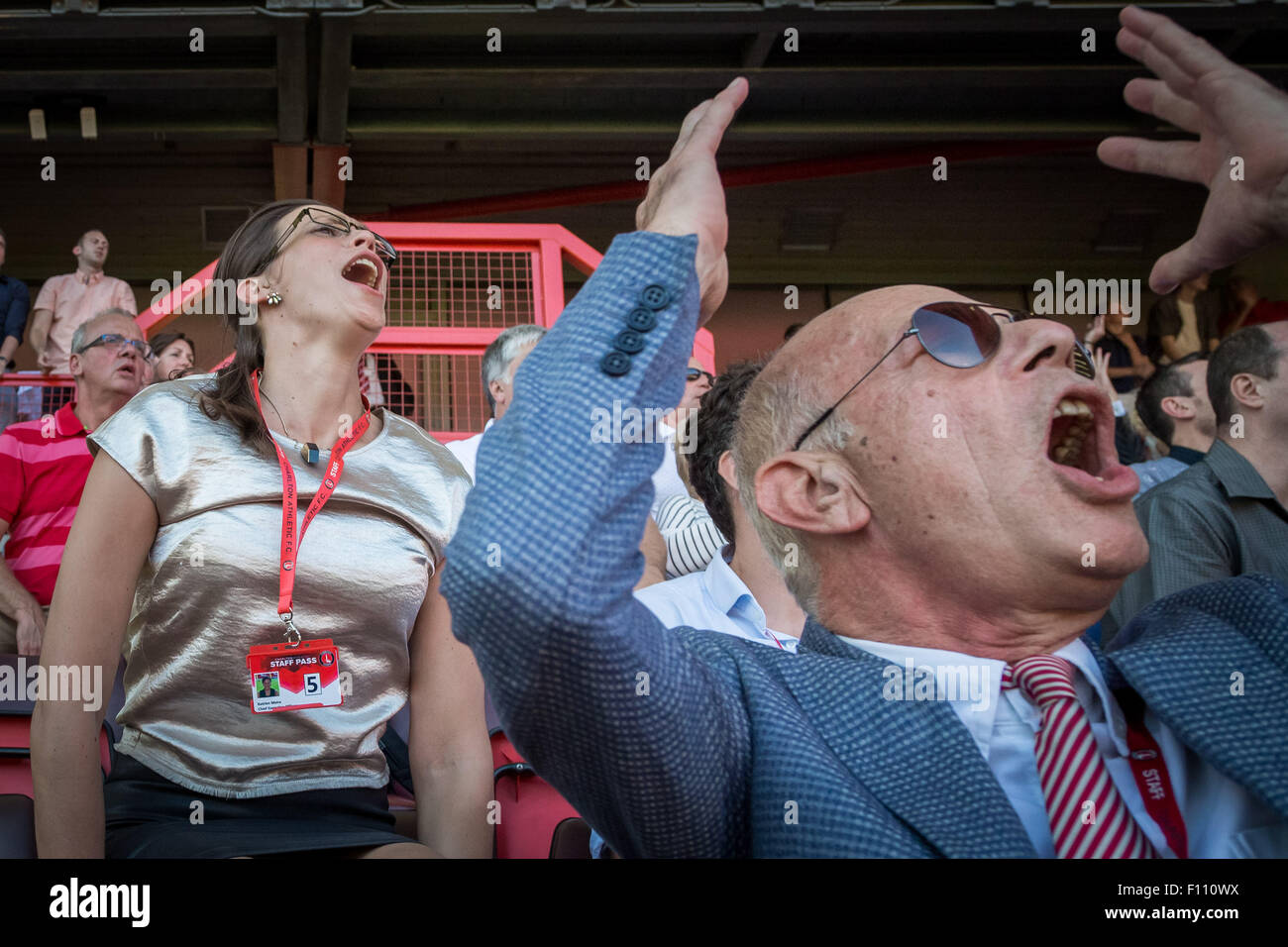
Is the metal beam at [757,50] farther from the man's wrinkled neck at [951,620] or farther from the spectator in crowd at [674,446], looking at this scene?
the man's wrinkled neck at [951,620]

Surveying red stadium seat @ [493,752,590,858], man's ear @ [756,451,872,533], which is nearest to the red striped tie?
man's ear @ [756,451,872,533]

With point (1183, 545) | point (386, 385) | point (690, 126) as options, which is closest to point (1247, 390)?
point (1183, 545)

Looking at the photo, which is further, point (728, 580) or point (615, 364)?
point (728, 580)

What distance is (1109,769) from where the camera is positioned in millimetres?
1007

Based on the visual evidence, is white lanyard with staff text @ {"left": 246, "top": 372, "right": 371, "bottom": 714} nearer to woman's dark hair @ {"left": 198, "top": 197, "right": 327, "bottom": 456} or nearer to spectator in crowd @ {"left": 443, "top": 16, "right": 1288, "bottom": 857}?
woman's dark hair @ {"left": 198, "top": 197, "right": 327, "bottom": 456}

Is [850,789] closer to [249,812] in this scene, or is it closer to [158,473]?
[249,812]

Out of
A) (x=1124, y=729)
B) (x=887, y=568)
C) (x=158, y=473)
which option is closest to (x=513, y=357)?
(x=158, y=473)

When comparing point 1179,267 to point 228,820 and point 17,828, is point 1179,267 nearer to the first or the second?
point 228,820

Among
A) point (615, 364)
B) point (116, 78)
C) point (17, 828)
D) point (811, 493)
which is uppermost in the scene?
point (116, 78)

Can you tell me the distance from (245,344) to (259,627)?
464mm

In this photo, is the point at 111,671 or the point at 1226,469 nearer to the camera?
the point at 111,671

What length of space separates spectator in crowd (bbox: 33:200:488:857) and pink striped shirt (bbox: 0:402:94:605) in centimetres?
126

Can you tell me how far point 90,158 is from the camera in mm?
8578

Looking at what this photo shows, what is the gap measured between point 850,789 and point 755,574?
1125 millimetres
